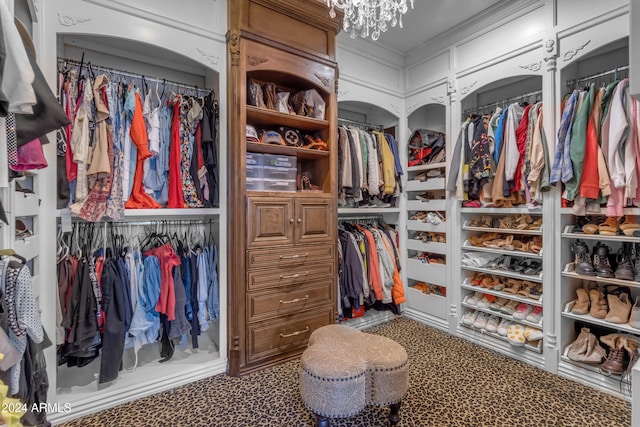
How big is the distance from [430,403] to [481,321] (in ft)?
3.82

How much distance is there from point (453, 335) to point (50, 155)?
3337mm

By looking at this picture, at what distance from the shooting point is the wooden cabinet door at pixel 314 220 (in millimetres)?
2459

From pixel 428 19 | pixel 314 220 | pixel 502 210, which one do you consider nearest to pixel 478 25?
pixel 428 19

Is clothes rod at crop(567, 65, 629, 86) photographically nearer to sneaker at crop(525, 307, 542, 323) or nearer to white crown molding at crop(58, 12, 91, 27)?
sneaker at crop(525, 307, 542, 323)

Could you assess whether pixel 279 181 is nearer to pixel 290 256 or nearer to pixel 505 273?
pixel 290 256

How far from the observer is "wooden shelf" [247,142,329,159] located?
2.38 metres

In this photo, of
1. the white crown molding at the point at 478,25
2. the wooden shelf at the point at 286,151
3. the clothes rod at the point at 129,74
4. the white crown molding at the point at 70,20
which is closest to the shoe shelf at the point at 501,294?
the wooden shelf at the point at 286,151

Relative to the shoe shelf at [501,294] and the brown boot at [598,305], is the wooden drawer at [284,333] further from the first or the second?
the brown boot at [598,305]

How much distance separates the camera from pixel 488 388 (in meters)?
2.07

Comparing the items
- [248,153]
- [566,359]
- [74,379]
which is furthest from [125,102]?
[566,359]

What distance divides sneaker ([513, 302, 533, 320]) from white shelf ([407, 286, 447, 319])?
2.09 ft

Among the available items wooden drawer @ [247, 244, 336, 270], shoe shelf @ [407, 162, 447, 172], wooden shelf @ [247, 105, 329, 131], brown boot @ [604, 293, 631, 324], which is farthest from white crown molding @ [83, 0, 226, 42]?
brown boot @ [604, 293, 631, 324]

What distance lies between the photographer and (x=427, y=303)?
3.25 meters

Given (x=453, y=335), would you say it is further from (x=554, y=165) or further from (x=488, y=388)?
(x=554, y=165)
